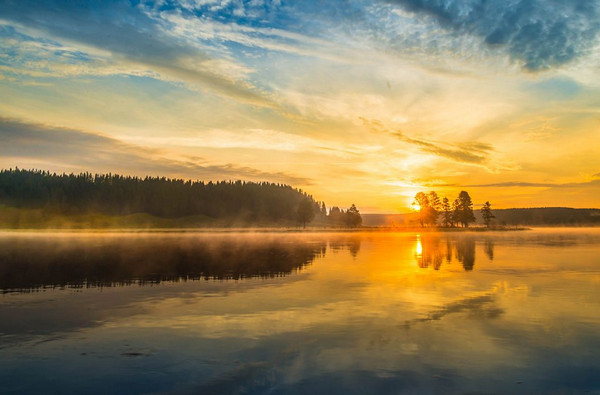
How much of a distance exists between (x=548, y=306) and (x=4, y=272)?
3471 centimetres

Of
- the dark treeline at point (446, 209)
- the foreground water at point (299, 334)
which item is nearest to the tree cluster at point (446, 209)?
the dark treeline at point (446, 209)

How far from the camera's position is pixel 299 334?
15.0m

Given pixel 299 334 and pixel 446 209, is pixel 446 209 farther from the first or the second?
pixel 299 334

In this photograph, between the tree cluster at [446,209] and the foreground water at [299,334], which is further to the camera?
the tree cluster at [446,209]

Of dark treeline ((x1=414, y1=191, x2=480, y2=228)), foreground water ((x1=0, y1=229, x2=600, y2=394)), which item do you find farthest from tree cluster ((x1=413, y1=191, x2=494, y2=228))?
foreground water ((x1=0, y1=229, x2=600, y2=394))

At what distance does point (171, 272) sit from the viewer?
1276 inches

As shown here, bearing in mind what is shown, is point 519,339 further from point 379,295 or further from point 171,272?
point 171,272

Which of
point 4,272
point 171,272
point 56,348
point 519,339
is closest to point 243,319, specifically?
point 56,348

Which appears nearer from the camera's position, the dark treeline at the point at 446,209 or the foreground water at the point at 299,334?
the foreground water at the point at 299,334

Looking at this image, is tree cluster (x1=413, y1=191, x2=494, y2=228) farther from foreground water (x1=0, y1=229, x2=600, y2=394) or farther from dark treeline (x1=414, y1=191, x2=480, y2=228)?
foreground water (x1=0, y1=229, x2=600, y2=394)

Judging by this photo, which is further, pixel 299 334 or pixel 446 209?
pixel 446 209

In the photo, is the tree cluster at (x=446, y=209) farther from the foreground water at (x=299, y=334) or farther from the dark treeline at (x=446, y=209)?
the foreground water at (x=299, y=334)

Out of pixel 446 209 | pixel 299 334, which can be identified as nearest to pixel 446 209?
pixel 446 209

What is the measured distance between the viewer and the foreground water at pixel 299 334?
10.7 metres
